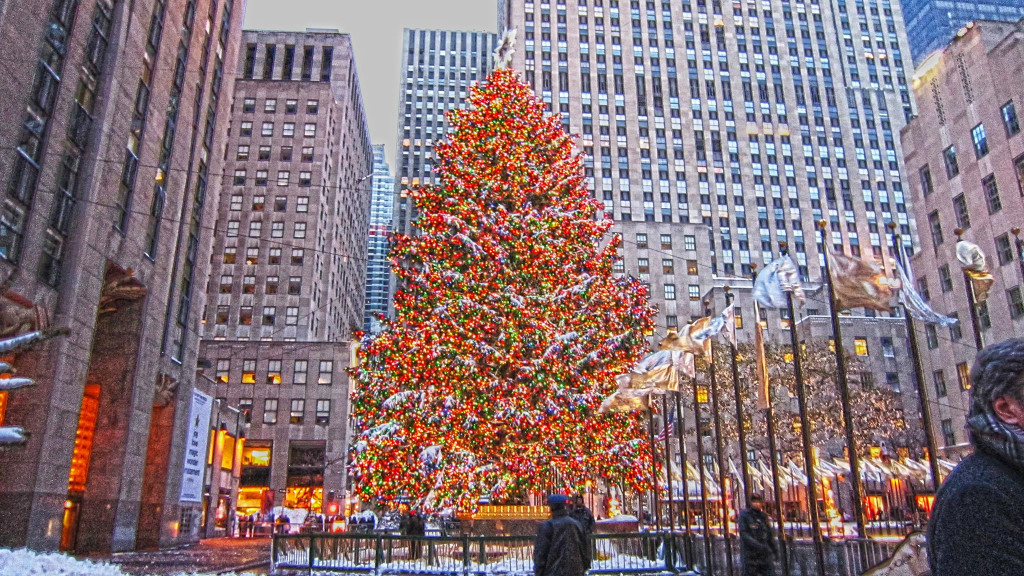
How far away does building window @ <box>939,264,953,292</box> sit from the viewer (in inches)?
1838

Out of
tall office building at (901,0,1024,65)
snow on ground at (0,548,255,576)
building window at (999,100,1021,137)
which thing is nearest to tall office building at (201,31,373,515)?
snow on ground at (0,548,255,576)

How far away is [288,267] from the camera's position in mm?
81938

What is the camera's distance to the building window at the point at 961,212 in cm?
4400

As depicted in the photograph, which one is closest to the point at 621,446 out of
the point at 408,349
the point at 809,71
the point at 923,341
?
the point at 408,349

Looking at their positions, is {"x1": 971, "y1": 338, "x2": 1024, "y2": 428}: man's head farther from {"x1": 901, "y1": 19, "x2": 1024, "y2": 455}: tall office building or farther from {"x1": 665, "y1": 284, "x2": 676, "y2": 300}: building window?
{"x1": 665, "y1": 284, "x2": 676, "y2": 300}: building window

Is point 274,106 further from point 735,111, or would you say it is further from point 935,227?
point 935,227

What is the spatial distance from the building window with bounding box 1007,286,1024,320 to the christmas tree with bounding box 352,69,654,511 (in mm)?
24859

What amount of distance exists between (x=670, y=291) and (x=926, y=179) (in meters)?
37.0

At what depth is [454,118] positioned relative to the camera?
28.9 meters

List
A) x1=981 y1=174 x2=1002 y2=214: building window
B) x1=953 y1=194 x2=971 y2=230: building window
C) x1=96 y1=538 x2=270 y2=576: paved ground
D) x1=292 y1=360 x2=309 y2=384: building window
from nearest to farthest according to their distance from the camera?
x1=96 y1=538 x2=270 y2=576: paved ground, x1=981 y1=174 x2=1002 y2=214: building window, x1=953 y1=194 x2=971 y2=230: building window, x1=292 y1=360 x2=309 y2=384: building window

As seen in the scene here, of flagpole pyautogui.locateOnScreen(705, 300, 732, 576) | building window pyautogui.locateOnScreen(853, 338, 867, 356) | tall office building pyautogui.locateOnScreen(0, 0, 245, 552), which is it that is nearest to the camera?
flagpole pyautogui.locateOnScreen(705, 300, 732, 576)

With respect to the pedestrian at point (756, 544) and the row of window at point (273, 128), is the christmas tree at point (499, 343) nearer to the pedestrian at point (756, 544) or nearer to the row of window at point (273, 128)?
the pedestrian at point (756, 544)

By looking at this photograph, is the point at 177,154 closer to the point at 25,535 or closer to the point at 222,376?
the point at 25,535

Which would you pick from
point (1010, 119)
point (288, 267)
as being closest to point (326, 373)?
point (288, 267)
